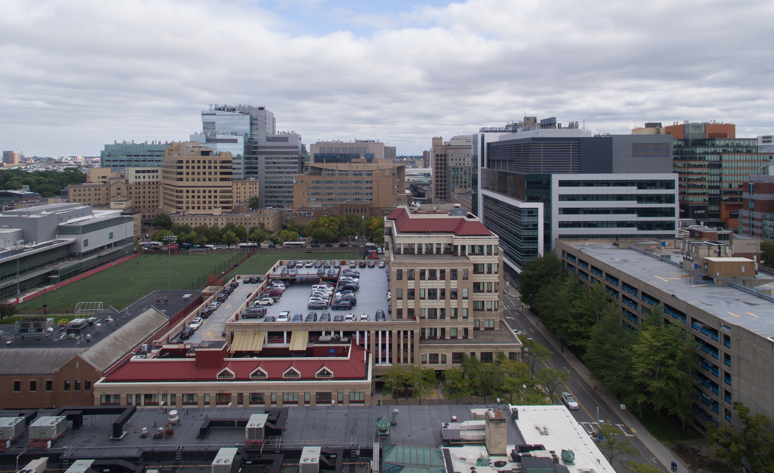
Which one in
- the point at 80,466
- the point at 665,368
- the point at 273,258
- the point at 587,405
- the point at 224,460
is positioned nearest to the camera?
the point at 80,466

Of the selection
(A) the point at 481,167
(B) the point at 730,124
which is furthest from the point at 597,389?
(B) the point at 730,124

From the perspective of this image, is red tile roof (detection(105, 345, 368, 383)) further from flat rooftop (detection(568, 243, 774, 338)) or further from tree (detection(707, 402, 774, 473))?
flat rooftop (detection(568, 243, 774, 338))

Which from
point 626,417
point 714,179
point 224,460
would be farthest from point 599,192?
point 224,460

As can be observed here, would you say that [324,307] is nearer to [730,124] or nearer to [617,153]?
[617,153]

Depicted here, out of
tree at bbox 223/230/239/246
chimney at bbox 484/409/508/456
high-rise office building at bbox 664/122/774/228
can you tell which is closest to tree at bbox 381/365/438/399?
Result: chimney at bbox 484/409/508/456

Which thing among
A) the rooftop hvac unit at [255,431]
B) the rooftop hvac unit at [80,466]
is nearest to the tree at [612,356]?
the rooftop hvac unit at [255,431]

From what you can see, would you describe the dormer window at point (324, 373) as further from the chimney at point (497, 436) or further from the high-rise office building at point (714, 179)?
the high-rise office building at point (714, 179)

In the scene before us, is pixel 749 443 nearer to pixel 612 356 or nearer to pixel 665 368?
pixel 665 368
